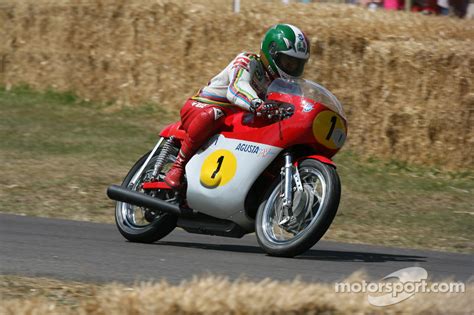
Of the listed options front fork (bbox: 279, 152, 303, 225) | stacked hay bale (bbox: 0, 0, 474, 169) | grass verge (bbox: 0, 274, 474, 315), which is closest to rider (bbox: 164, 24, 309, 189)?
front fork (bbox: 279, 152, 303, 225)

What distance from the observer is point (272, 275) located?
623 cm

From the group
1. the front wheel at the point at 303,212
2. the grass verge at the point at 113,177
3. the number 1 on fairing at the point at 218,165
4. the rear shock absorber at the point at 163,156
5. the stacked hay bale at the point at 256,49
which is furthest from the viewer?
the stacked hay bale at the point at 256,49

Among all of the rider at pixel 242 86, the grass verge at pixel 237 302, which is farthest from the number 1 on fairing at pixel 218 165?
the grass verge at pixel 237 302

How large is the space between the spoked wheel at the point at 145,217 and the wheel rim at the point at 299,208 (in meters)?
1.03

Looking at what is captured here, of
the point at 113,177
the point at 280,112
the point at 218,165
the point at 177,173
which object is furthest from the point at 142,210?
the point at 113,177

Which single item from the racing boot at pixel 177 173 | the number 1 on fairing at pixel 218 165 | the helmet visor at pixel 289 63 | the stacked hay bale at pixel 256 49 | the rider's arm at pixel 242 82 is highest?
the helmet visor at pixel 289 63

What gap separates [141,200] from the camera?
312 inches

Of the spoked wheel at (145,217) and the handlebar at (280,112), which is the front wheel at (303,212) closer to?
the handlebar at (280,112)

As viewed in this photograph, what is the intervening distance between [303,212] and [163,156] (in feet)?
5.28

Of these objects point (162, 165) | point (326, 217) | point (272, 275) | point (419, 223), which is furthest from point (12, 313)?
point (419, 223)

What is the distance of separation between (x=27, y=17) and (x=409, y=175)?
24.3 feet

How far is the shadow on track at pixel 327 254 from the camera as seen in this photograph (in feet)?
24.6

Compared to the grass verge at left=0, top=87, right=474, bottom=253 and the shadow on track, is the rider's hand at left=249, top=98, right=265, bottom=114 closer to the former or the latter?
the shadow on track

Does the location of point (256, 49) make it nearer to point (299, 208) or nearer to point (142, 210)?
point (142, 210)
